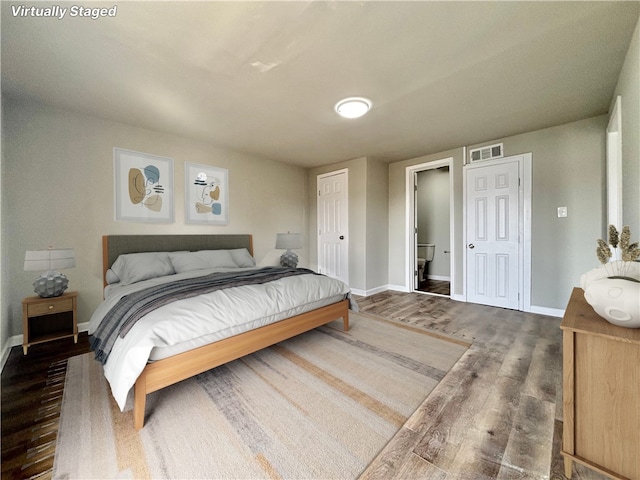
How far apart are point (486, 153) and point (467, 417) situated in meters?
3.54

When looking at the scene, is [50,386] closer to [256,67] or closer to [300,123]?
[256,67]

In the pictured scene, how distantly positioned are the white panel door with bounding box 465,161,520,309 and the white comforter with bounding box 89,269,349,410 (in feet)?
8.90

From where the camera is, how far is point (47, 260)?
229cm

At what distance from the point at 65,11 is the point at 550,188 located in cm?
484

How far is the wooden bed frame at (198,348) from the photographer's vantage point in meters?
1.48

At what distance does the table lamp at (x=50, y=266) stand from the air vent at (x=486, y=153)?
199 inches

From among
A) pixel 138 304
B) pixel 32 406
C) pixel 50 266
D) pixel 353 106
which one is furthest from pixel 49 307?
pixel 353 106

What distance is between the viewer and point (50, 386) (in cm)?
183

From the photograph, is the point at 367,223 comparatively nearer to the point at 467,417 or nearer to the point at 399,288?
the point at 399,288

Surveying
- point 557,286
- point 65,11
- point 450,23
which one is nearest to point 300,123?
point 450,23

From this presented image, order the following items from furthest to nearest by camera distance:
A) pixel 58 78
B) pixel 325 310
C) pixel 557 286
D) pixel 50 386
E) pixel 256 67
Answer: pixel 557 286
pixel 325 310
pixel 58 78
pixel 256 67
pixel 50 386

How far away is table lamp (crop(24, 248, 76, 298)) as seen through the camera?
224cm

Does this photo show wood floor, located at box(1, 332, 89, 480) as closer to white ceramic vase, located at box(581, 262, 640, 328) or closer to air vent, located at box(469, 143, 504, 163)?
white ceramic vase, located at box(581, 262, 640, 328)

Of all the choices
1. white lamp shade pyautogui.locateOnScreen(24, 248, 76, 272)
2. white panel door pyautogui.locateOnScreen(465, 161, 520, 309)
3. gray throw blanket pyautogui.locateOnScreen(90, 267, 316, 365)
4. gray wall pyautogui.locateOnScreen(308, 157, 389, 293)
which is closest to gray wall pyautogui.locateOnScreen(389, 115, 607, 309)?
white panel door pyautogui.locateOnScreen(465, 161, 520, 309)
